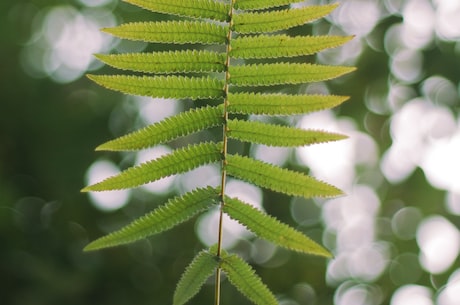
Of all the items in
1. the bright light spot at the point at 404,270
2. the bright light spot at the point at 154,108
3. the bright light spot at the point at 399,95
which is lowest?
the bright light spot at the point at 404,270

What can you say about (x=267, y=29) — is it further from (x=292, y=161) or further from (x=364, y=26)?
(x=364, y=26)

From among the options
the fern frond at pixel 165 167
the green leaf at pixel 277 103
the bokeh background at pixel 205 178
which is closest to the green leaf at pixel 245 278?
the fern frond at pixel 165 167

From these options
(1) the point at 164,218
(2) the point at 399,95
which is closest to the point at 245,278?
(1) the point at 164,218

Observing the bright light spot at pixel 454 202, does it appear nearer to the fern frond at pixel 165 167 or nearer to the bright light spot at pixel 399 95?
the bright light spot at pixel 399 95

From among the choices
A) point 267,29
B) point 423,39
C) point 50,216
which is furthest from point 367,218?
point 267,29

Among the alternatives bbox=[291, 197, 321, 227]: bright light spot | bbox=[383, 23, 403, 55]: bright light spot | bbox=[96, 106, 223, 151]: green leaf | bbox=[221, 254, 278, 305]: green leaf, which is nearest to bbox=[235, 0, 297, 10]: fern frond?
bbox=[96, 106, 223, 151]: green leaf

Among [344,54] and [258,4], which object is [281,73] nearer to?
[258,4]
